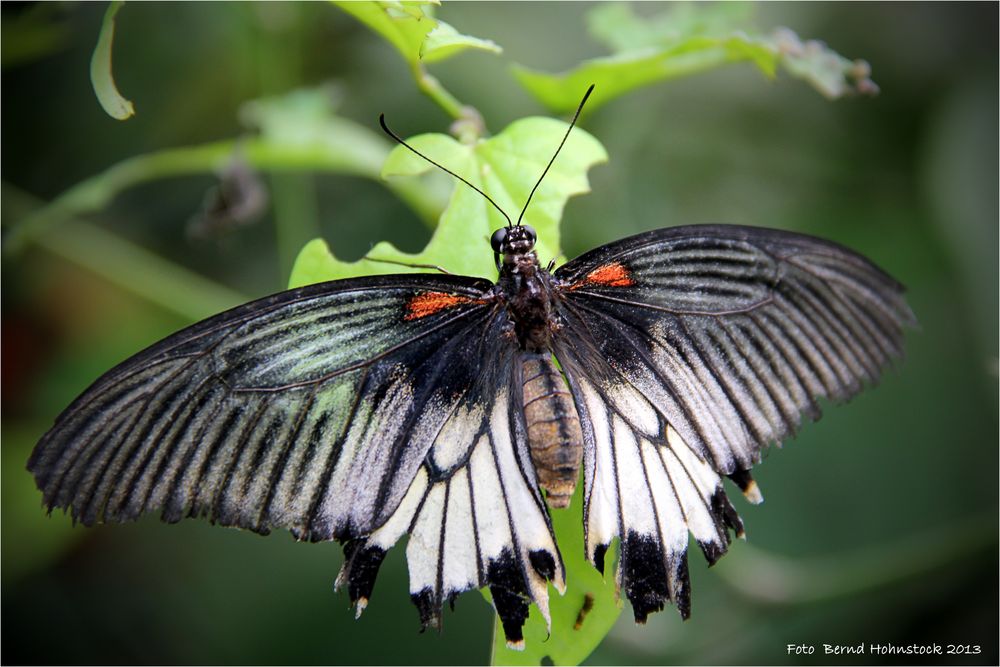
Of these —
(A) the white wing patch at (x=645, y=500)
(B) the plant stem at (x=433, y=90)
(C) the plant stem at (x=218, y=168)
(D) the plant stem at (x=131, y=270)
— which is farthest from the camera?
(D) the plant stem at (x=131, y=270)

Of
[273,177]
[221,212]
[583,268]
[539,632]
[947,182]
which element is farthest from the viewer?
[947,182]

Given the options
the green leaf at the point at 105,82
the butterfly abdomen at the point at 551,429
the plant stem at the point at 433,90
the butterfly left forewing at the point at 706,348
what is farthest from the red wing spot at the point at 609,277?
the green leaf at the point at 105,82

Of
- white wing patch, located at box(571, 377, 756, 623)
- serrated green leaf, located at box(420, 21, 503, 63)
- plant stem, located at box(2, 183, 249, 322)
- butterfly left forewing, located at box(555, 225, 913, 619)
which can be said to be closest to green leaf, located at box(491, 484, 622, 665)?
white wing patch, located at box(571, 377, 756, 623)

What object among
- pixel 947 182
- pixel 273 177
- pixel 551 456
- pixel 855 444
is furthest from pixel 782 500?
pixel 273 177

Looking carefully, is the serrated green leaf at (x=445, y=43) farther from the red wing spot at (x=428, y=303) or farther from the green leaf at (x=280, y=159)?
the green leaf at (x=280, y=159)

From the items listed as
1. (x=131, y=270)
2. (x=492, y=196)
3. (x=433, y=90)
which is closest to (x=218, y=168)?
(x=131, y=270)

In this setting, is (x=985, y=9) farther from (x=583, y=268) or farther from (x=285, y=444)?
(x=285, y=444)

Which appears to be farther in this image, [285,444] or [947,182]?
[947,182]

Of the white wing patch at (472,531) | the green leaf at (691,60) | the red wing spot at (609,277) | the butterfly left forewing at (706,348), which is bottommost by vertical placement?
the white wing patch at (472,531)
